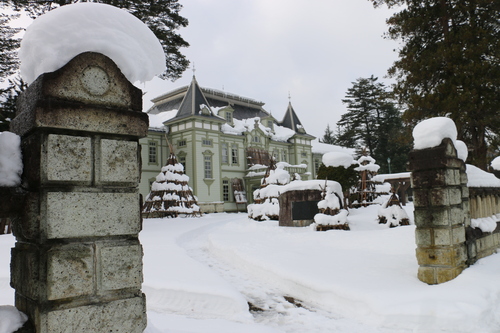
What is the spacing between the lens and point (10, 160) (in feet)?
9.09

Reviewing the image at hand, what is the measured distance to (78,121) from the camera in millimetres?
2832

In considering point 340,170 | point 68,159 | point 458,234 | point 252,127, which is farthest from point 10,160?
point 252,127

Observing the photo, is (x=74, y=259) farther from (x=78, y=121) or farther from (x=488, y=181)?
(x=488, y=181)

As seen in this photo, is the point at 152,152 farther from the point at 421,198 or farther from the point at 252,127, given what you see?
the point at 421,198

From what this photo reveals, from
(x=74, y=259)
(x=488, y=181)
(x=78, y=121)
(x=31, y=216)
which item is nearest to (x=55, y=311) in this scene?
(x=74, y=259)

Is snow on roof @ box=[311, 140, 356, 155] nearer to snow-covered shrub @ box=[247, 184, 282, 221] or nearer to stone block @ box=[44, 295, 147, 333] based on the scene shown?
snow-covered shrub @ box=[247, 184, 282, 221]

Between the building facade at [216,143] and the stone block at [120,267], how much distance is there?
25.5m

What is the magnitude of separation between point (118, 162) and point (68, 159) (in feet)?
1.14

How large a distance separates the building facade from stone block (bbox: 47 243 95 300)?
2559 centimetres

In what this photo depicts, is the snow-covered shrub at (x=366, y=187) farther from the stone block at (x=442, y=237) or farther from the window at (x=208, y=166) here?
the stone block at (x=442, y=237)

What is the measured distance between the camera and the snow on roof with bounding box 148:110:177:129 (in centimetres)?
3272

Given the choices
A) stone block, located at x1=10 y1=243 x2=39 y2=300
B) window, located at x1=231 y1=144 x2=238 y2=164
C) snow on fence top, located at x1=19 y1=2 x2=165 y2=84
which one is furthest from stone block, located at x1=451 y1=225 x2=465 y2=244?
window, located at x1=231 y1=144 x2=238 y2=164

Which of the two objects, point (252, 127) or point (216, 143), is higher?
point (252, 127)

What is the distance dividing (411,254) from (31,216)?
7315mm
